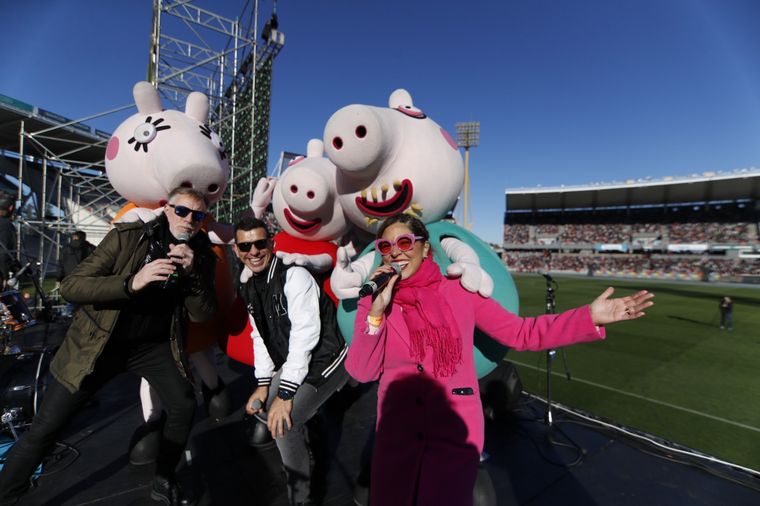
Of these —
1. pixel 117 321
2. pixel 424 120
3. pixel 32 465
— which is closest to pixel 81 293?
pixel 117 321

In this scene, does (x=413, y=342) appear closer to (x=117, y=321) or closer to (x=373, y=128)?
(x=373, y=128)

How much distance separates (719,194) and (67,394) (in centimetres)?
5204

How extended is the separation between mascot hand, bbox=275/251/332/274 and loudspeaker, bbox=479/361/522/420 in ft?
6.43

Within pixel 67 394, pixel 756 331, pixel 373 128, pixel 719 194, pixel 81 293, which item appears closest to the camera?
pixel 81 293

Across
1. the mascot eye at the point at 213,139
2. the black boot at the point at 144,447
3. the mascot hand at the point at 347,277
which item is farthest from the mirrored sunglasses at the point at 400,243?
the black boot at the point at 144,447

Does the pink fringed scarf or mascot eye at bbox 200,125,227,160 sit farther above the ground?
mascot eye at bbox 200,125,227,160

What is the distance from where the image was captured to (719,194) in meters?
36.7

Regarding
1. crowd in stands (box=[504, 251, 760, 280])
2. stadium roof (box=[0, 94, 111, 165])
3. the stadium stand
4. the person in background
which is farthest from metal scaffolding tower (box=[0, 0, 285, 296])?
the stadium stand

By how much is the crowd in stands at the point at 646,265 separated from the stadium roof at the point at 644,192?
22.4ft

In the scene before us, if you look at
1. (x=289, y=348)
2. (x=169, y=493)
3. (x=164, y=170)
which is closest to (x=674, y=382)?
(x=289, y=348)

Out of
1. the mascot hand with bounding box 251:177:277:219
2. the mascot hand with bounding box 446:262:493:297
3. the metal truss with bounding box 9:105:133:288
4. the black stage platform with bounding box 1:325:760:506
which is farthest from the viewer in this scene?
the metal truss with bounding box 9:105:133:288

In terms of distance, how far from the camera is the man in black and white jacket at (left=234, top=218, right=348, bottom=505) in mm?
2111

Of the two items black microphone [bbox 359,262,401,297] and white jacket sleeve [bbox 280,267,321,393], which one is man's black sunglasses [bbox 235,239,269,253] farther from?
black microphone [bbox 359,262,401,297]

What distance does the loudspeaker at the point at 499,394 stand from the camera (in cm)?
341
